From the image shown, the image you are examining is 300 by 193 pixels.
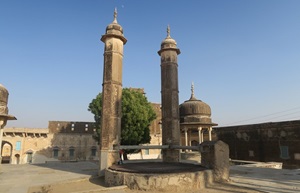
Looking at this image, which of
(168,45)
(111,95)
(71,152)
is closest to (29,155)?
(71,152)

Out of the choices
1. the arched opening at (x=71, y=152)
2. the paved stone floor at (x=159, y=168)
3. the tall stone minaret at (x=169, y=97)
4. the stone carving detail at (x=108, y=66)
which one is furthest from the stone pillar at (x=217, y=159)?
the arched opening at (x=71, y=152)

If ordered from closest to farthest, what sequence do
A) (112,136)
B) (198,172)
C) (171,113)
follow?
(198,172), (112,136), (171,113)

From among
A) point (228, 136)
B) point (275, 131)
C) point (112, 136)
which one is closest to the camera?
point (112, 136)

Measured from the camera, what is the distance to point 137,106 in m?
22.7

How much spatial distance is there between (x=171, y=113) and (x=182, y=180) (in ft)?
20.7

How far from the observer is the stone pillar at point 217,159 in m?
9.27

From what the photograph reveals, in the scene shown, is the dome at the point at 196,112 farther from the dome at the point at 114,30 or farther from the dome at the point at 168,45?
the dome at the point at 114,30

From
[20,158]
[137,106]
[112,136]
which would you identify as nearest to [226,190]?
[112,136]

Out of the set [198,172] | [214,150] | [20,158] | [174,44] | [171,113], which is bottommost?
[20,158]

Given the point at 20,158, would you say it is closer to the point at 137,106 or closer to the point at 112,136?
the point at 137,106

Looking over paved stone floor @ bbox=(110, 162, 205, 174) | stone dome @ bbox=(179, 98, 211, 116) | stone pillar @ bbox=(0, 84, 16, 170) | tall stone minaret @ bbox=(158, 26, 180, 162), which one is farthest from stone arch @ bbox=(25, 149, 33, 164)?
paved stone floor @ bbox=(110, 162, 205, 174)

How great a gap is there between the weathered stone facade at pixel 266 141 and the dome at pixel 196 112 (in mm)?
3901

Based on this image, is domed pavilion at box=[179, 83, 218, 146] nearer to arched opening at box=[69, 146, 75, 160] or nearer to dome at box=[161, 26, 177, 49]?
dome at box=[161, 26, 177, 49]

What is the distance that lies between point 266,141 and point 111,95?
1844cm
